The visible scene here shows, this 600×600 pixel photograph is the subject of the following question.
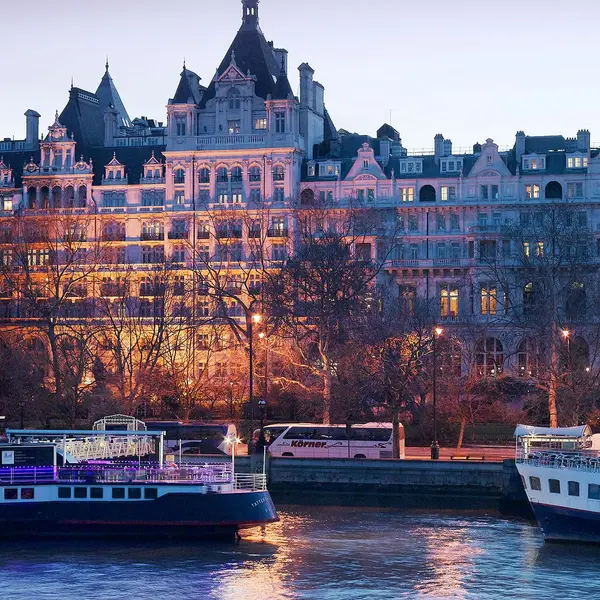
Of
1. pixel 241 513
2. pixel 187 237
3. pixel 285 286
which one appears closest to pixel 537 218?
pixel 285 286

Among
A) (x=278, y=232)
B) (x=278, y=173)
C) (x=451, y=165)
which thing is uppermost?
(x=451, y=165)

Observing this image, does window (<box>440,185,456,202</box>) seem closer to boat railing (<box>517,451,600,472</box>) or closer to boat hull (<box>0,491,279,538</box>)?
boat railing (<box>517,451,600,472</box>)

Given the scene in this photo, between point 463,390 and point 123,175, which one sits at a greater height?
point 123,175

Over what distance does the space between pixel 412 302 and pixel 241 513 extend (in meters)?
54.5

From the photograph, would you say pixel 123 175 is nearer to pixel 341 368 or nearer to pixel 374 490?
pixel 341 368

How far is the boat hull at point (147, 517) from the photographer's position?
65.0 metres

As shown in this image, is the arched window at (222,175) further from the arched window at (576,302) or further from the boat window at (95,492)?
the boat window at (95,492)

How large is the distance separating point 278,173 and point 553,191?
71.5 ft

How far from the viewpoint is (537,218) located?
116062 millimetres

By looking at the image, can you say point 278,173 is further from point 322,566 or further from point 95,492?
point 322,566

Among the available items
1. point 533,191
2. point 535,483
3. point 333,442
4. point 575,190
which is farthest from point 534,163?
point 535,483

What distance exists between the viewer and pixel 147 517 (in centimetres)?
6562

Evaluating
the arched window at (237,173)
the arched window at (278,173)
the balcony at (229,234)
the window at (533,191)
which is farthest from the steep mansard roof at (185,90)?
the window at (533,191)

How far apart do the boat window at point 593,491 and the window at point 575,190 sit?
59797 mm
